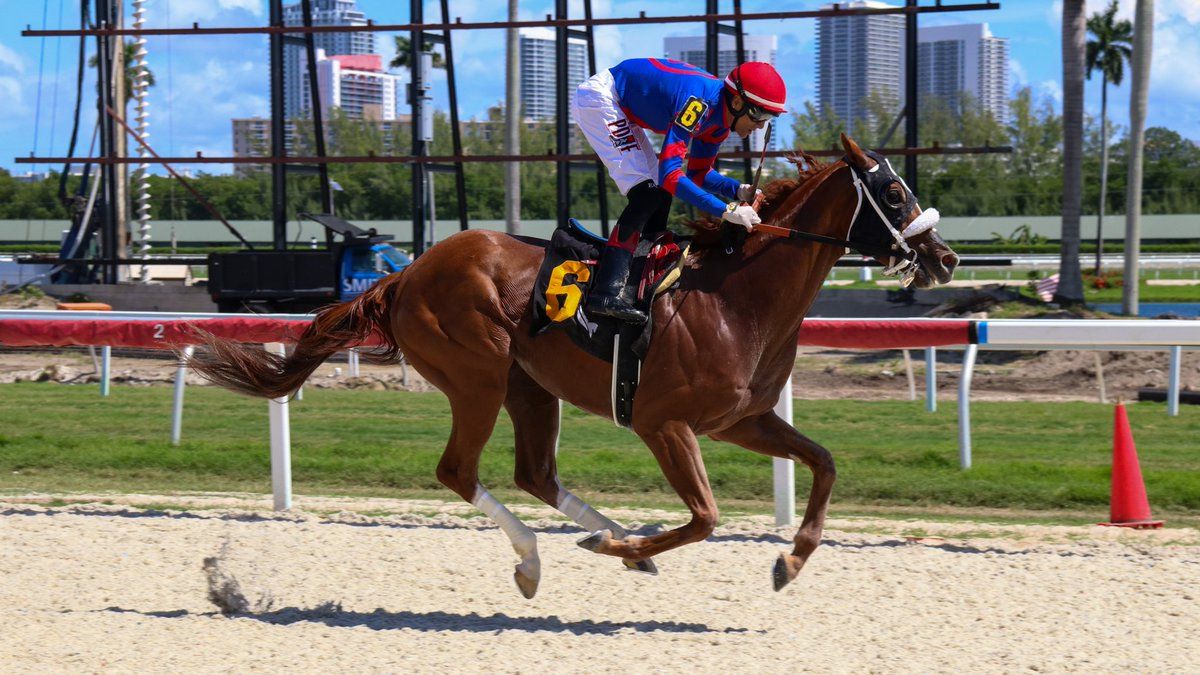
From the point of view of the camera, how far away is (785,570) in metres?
4.39

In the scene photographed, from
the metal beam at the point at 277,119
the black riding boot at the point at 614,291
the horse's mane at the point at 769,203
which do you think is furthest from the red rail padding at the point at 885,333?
the metal beam at the point at 277,119

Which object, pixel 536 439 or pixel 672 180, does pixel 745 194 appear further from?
pixel 536 439

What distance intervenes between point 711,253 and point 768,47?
12.3 m

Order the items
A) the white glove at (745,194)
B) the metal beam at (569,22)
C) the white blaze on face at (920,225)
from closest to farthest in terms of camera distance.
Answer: the white blaze on face at (920,225) → the white glove at (745,194) → the metal beam at (569,22)

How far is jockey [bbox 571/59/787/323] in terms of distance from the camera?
4367mm

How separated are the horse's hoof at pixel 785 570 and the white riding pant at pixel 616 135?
4.62 ft

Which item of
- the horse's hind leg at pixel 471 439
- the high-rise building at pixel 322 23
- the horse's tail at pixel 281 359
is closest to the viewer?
the horse's hind leg at pixel 471 439

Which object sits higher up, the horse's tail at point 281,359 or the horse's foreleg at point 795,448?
the horse's tail at point 281,359

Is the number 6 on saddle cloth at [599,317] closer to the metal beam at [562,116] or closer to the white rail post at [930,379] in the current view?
the white rail post at [930,379]

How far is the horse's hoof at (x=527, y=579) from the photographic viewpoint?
4.62 metres

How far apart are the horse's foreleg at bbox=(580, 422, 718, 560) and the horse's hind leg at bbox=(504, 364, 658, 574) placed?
0.50 m

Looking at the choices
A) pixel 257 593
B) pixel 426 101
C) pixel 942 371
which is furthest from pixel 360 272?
pixel 257 593

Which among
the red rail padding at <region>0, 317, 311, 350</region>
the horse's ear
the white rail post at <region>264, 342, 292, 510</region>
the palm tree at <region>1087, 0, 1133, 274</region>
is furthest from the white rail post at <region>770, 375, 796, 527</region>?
the palm tree at <region>1087, 0, 1133, 274</region>

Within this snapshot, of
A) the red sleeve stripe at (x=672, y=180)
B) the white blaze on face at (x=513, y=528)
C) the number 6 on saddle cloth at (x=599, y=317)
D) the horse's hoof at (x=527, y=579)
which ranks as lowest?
the horse's hoof at (x=527, y=579)
